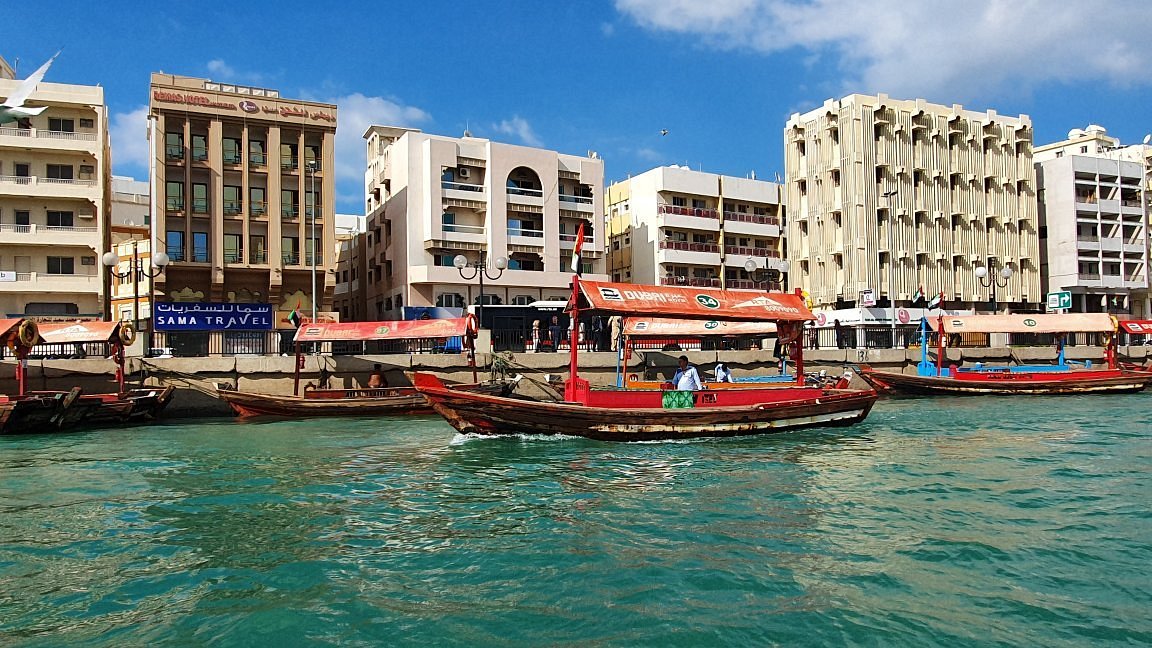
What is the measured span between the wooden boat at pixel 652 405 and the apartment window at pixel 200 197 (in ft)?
88.1

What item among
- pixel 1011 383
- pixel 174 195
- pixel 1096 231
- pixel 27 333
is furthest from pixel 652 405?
pixel 1096 231

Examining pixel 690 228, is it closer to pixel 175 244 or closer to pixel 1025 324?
pixel 1025 324

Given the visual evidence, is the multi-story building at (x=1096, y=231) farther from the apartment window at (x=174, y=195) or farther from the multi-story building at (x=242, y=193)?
the apartment window at (x=174, y=195)

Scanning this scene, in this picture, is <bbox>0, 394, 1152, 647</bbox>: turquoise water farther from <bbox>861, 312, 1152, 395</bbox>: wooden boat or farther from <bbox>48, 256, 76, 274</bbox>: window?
<bbox>48, 256, 76, 274</bbox>: window

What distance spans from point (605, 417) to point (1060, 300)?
48.6 metres

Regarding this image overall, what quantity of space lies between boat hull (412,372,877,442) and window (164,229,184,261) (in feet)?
87.9

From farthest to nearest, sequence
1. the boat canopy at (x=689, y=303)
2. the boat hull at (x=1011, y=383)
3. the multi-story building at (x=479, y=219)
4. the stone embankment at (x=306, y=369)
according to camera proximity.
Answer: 1. the multi-story building at (x=479, y=219)
2. the boat hull at (x=1011, y=383)
3. the stone embankment at (x=306, y=369)
4. the boat canopy at (x=689, y=303)

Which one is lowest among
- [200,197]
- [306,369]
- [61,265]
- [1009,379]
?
[1009,379]

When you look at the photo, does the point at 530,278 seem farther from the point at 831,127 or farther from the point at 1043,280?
the point at 1043,280

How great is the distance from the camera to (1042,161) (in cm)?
6091

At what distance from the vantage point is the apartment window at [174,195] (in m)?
38.9

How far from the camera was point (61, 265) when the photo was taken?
1554 inches

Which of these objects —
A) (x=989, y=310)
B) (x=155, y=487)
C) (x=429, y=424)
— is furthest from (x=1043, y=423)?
(x=989, y=310)

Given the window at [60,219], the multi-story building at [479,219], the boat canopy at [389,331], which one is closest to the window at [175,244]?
the window at [60,219]
